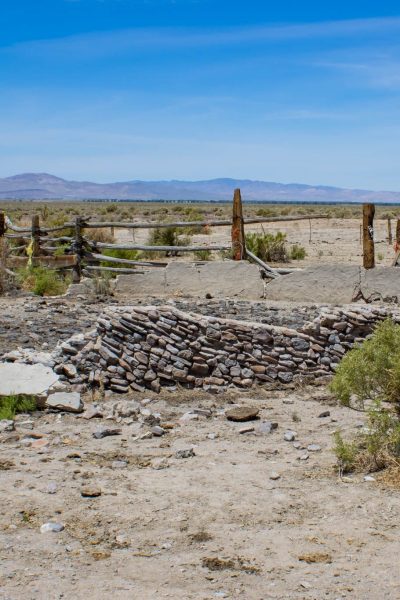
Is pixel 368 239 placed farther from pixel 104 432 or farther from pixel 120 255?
pixel 104 432

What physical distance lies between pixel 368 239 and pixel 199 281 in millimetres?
3087

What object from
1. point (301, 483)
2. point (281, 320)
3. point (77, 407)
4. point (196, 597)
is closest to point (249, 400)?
point (77, 407)

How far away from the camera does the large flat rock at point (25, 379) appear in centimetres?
726

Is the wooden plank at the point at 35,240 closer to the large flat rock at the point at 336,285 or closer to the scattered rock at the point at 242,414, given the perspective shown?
the large flat rock at the point at 336,285

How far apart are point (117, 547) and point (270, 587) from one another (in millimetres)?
956

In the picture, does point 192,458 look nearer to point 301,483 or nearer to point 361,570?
point 301,483

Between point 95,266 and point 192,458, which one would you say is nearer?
point 192,458

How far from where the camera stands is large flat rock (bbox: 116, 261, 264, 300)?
1384 centimetres

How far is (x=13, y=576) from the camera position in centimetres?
404

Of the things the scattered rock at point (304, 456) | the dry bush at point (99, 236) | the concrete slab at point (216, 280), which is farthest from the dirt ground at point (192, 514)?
the dry bush at point (99, 236)

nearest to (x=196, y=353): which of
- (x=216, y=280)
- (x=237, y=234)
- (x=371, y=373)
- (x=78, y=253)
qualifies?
(x=371, y=373)

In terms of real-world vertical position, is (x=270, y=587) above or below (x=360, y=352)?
below

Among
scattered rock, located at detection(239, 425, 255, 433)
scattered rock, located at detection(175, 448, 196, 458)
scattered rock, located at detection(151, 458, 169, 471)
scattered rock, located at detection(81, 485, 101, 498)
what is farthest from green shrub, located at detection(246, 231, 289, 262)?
scattered rock, located at detection(81, 485, 101, 498)

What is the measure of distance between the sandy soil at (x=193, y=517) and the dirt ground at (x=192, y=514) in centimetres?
1
